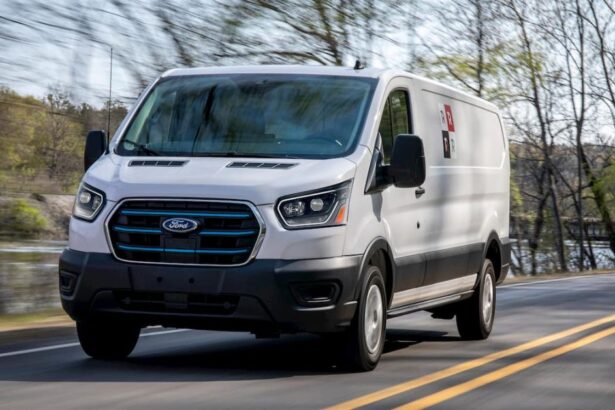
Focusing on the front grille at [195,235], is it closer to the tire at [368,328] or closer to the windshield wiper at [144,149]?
the windshield wiper at [144,149]

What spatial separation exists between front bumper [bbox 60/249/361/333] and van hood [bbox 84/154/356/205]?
1.43 feet

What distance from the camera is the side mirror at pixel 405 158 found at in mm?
8086

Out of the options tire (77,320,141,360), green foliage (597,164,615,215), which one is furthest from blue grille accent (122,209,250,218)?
green foliage (597,164,615,215)

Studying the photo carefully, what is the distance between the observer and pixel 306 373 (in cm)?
785

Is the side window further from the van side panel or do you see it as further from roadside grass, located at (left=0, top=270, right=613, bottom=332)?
roadside grass, located at (left=0, top=270, right=613, bottom=332)

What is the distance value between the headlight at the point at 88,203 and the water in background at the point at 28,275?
5.31m

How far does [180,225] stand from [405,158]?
1.65 meters

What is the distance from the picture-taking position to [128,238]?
24.9 feet

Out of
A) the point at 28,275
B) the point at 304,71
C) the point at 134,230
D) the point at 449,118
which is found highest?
the point at 304,71

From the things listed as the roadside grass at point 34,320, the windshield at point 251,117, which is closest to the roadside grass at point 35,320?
the roadside grass at point 34,320

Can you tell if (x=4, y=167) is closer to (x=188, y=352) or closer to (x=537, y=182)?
(x=188, y=352)

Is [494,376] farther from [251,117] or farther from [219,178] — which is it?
[251,117]

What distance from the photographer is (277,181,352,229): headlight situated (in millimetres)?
7406

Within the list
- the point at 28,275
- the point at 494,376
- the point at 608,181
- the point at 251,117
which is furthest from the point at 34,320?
the point at 608,181
